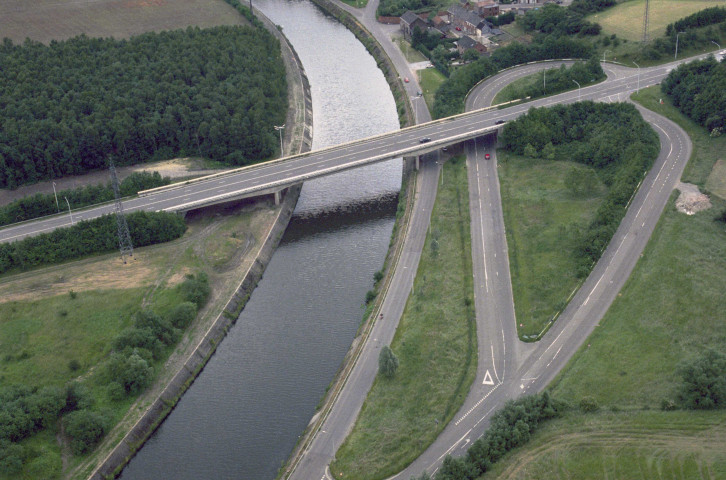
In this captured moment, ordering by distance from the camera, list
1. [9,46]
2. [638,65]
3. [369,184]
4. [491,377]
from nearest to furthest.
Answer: [491,377], [369,184], [638,65], [9,46]

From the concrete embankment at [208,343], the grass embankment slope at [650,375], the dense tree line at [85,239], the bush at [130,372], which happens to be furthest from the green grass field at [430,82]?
the bush at [130,372]

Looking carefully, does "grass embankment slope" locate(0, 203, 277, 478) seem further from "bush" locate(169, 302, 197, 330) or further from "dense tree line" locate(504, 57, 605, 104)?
"dense tree line" locate(504, 57, 605, 104)

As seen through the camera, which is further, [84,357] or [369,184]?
[369,184]

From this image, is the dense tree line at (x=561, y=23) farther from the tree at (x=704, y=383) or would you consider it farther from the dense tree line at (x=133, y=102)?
the tree at (x=704, y=383)

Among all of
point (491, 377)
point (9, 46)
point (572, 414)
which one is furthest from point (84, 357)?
point (9, 46)

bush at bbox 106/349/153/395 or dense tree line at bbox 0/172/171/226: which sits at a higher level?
dense tree line at bbox 0/172/171/226

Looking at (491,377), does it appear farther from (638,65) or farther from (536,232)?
(638,65)

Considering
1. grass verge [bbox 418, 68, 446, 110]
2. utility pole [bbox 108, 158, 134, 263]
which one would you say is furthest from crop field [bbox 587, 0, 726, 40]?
utility pole [bbox 108, 158, 134, 263]
